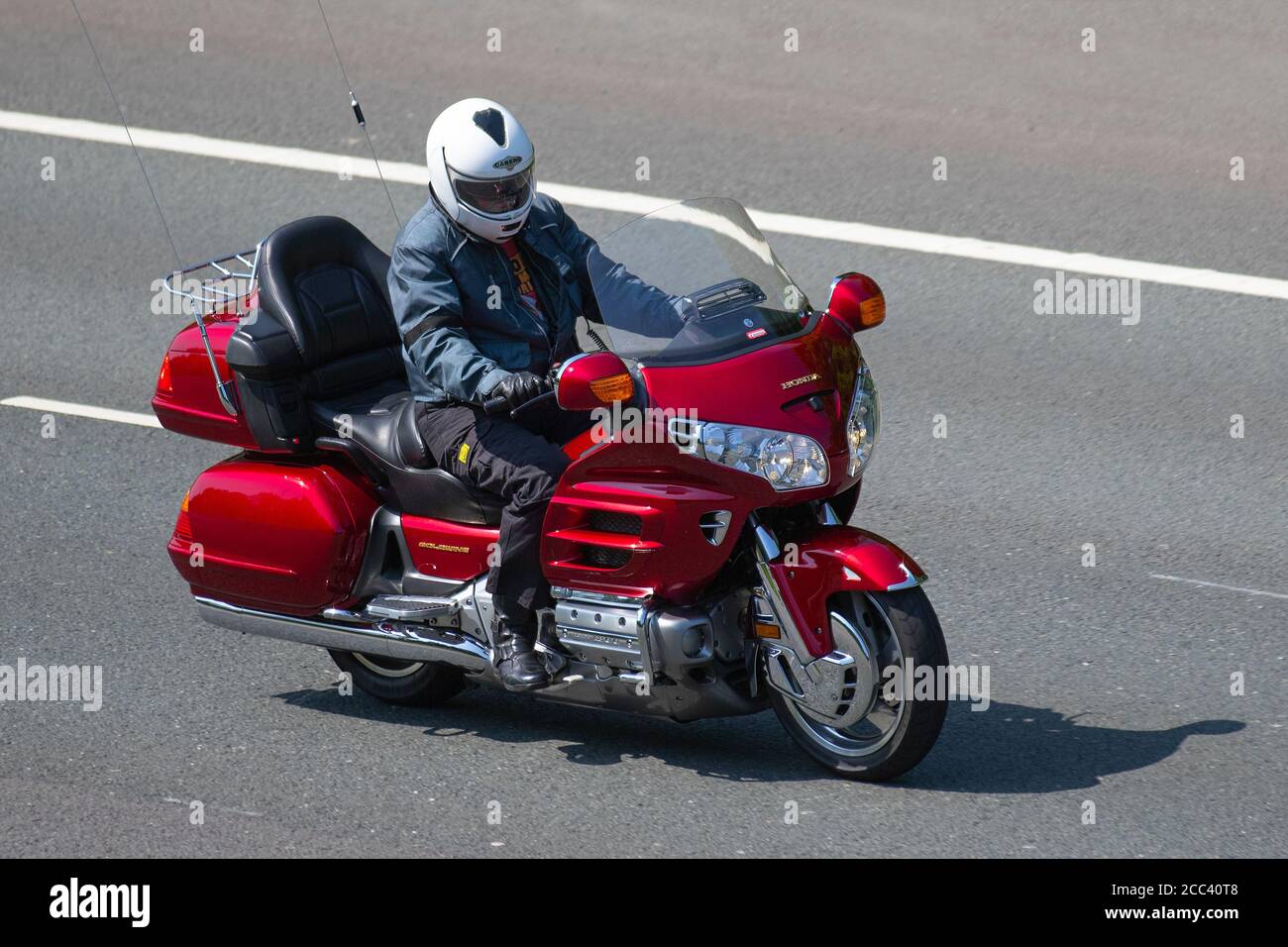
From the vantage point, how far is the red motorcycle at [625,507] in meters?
5.43

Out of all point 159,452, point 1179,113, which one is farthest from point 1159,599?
point 1179,113

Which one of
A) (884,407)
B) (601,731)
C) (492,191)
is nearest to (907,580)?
(601,731)

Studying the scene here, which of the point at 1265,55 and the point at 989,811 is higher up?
the point at 1265,55

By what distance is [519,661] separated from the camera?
19.4 ft

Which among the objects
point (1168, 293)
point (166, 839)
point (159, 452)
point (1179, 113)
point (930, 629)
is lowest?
point (166, 839)

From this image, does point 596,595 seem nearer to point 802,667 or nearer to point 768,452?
point 802,667

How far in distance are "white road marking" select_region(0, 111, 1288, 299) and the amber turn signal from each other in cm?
473

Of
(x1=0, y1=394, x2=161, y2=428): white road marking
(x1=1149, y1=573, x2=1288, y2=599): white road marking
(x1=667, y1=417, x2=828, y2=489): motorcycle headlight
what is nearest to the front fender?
(x1=667, y1=417, x2=828, y2=489): motorcycle headlight

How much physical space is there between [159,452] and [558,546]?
338 centimetres

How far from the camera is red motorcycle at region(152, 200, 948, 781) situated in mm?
5434

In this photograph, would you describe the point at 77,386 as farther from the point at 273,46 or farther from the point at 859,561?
the point at 859,561

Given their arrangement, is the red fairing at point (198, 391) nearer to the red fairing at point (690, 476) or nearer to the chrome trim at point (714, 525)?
the red fairing at point (690, 476)

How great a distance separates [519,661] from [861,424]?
1.31 m

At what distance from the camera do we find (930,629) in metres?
5.39
